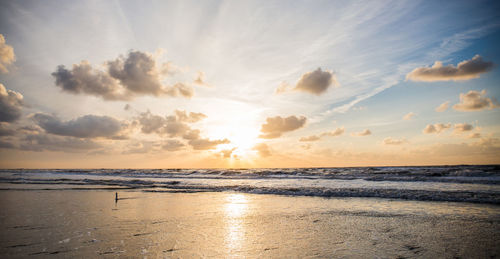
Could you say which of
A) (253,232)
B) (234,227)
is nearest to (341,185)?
(234,227)

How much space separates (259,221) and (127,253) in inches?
231

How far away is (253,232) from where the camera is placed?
9.18 metres

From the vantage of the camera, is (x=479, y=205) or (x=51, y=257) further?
(x=479, y=205)

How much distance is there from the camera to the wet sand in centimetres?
703

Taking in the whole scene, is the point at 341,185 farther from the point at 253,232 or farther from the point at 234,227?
the point at 253,232

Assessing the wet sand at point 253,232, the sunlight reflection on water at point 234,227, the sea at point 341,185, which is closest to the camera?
the wet sand at point 253,232

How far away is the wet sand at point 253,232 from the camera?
7027 mm

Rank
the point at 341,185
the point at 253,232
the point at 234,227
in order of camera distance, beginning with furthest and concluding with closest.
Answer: the point at 341,185
the point at 234,227
the point at 253,232

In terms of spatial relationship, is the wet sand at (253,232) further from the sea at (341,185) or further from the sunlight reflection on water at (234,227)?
the sea at (341,185)

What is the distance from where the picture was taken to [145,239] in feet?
26.8

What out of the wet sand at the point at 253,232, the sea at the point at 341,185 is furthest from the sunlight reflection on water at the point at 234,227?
the sea at the point at 341,185

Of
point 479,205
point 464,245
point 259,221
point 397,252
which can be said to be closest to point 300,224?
point 259,221

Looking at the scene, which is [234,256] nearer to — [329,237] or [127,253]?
[127,253]

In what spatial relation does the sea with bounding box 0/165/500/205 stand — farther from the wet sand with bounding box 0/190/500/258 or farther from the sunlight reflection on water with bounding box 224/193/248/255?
the sunlight reflection on water with bounding box 224/193/248/255
